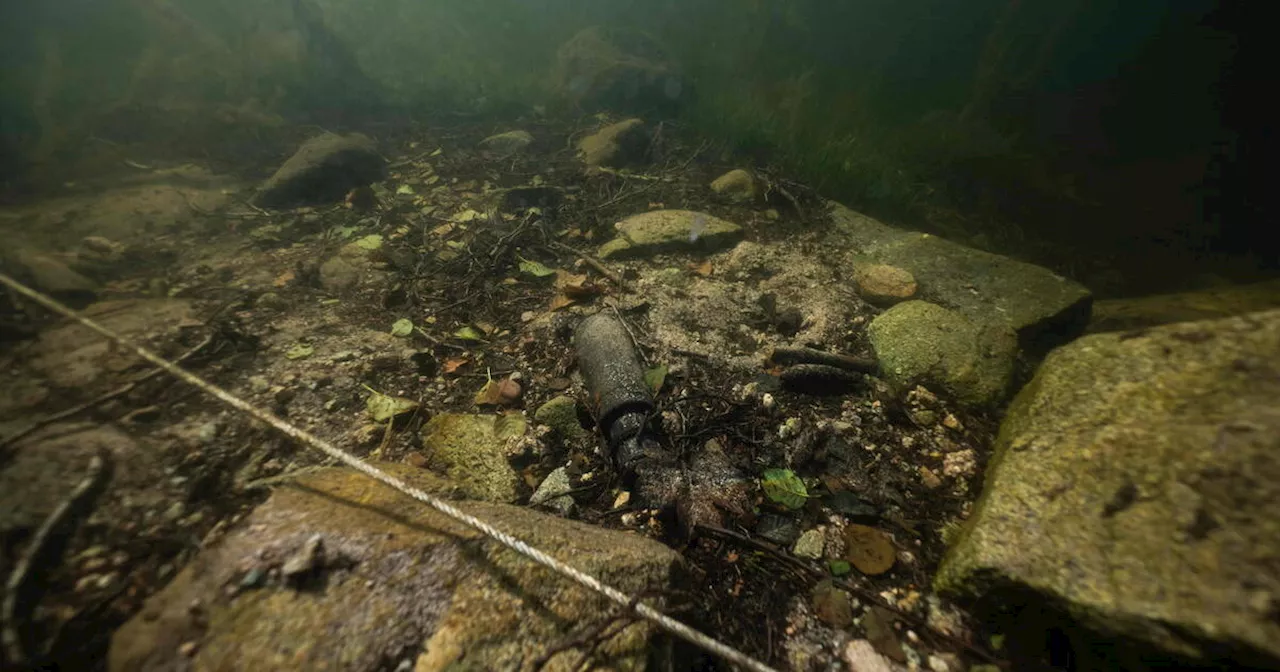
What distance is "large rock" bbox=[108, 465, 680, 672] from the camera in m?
1.30

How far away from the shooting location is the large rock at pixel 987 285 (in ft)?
12.1

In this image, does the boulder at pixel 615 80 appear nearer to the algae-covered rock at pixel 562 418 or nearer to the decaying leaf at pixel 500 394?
the decaying leaf at pixel 500 394

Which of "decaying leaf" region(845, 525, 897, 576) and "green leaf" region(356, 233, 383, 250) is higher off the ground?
"green leaf" region(356, 233, 383, 250)

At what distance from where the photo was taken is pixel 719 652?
1398mm

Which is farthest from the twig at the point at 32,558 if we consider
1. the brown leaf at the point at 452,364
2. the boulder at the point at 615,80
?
the boulder at the point at 615,80

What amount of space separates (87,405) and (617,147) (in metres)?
6.51

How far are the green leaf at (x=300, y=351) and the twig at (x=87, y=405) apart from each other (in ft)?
1.63

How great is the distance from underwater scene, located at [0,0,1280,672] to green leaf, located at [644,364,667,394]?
4 cm

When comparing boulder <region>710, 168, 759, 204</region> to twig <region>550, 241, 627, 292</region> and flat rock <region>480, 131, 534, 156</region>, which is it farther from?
flat rock <region>480, 131, 534, 156</region>

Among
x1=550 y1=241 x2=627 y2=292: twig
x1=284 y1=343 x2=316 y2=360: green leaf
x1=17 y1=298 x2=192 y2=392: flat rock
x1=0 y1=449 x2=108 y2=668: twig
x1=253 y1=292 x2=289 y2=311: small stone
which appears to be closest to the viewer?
x1=0 y1=449 x2=108 y2=668: twig

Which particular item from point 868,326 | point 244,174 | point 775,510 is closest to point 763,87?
point 868,326

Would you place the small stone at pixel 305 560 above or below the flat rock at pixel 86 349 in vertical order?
above

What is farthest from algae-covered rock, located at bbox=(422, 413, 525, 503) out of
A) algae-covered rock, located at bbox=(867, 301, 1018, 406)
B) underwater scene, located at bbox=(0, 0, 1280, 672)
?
algae-covered rock, located at bbox=(867, 301, 1018, 406)

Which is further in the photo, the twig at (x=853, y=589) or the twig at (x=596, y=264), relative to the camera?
the twig at (x=596, y=264)
